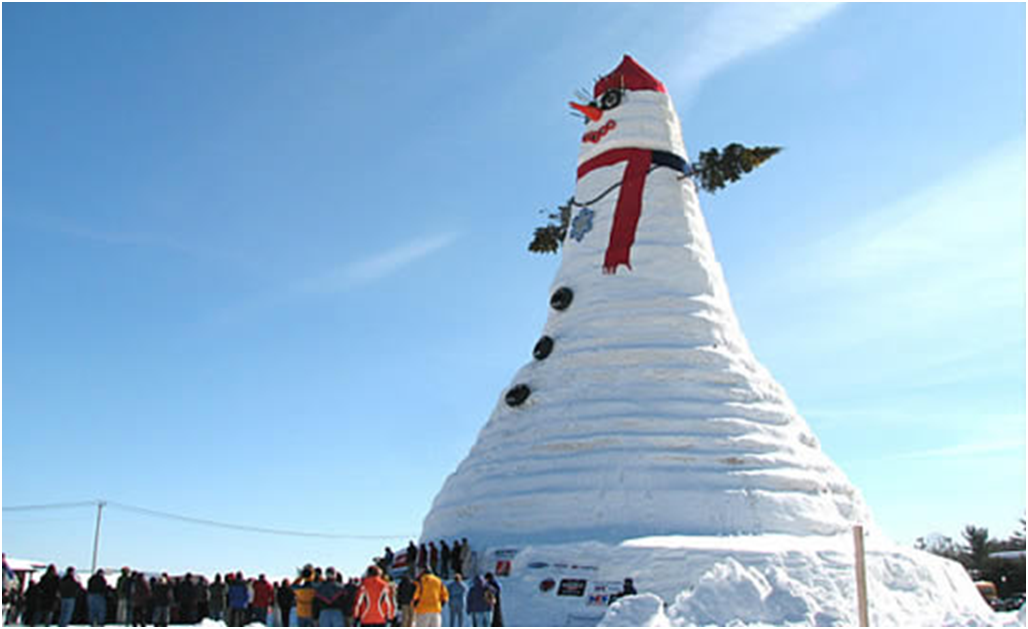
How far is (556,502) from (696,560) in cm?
285

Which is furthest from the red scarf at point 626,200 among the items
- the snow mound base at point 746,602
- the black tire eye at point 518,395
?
the snow mound base at point 746,602

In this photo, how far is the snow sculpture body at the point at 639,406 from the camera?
16188 mm

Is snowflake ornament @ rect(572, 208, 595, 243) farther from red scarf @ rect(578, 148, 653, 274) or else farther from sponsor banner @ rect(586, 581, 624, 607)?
sponsor banner @ rect(586, 581, 624, 607)

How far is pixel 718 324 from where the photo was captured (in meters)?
19.5

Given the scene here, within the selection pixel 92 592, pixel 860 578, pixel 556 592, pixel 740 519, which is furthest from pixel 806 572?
pixel 92 592

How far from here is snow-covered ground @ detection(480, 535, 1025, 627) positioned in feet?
44.1

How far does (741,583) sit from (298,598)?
645 centimetres

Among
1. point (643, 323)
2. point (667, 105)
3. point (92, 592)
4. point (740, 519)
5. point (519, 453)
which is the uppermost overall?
point (667, 105)

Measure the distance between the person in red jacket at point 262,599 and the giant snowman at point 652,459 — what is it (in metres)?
3.64

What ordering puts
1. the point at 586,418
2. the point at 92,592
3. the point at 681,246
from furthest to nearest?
1. the point at 681,246
2. the point at 586,418
3. the point at 92,592

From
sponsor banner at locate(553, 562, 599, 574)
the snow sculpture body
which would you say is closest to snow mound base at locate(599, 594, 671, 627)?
sponsor banner at locate(553, 562, 599, 574)

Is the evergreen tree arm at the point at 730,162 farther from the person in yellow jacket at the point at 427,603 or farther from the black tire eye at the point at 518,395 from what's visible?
the person in yellow jacket at the point at 427,603

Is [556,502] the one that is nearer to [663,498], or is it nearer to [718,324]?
[663,498]

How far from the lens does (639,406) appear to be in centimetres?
1747
